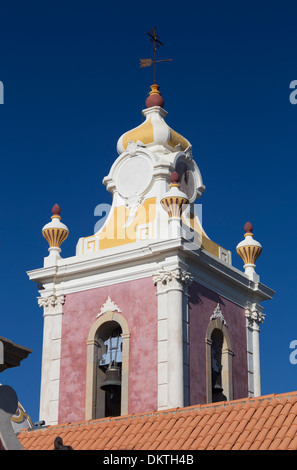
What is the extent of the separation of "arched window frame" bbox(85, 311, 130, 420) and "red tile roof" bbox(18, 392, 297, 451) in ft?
9.18

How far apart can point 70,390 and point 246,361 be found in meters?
3.66

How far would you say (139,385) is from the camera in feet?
70.3

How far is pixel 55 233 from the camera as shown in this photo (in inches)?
942

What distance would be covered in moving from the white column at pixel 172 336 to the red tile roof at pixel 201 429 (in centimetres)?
247

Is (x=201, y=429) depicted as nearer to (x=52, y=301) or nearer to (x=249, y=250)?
(x=52, y=301)

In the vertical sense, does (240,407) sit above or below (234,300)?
below

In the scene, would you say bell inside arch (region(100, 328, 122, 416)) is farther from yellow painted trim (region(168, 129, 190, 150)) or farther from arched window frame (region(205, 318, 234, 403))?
yellow painted trim (region(168, 129, 190, 150))

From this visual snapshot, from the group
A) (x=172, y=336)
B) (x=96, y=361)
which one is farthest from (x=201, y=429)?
(x=96, y=361)

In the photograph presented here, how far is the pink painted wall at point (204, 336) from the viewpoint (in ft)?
70.8

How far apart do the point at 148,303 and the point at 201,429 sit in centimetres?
526

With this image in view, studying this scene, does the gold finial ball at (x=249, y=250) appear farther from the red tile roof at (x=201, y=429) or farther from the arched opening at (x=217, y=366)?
the red tile roof at (x=201, y=429)

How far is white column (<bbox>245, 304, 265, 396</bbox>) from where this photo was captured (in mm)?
23562
